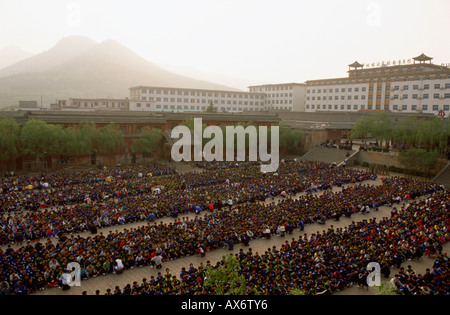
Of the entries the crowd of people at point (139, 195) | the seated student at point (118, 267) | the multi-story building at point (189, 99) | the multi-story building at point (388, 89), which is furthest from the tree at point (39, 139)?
the multi-story building at point (388, 89)

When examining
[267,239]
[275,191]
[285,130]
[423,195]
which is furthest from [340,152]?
[267,239]

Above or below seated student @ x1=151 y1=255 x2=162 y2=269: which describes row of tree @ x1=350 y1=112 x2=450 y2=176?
above

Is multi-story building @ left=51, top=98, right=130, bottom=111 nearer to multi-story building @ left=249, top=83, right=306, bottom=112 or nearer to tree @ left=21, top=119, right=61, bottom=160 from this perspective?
tree @ left=21, top=119, right=61, bottom=160

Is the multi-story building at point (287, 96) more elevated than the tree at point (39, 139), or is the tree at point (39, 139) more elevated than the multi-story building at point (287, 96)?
the multi-story building at point (287, 96)

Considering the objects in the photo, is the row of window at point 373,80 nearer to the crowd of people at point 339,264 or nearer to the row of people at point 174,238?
the row of people at point 174,238

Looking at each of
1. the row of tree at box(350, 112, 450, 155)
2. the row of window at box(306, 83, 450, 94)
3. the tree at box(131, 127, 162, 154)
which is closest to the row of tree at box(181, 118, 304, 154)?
the tree at box(131, 127, 162, 154)

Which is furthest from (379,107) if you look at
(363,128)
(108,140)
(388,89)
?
(108,140)
